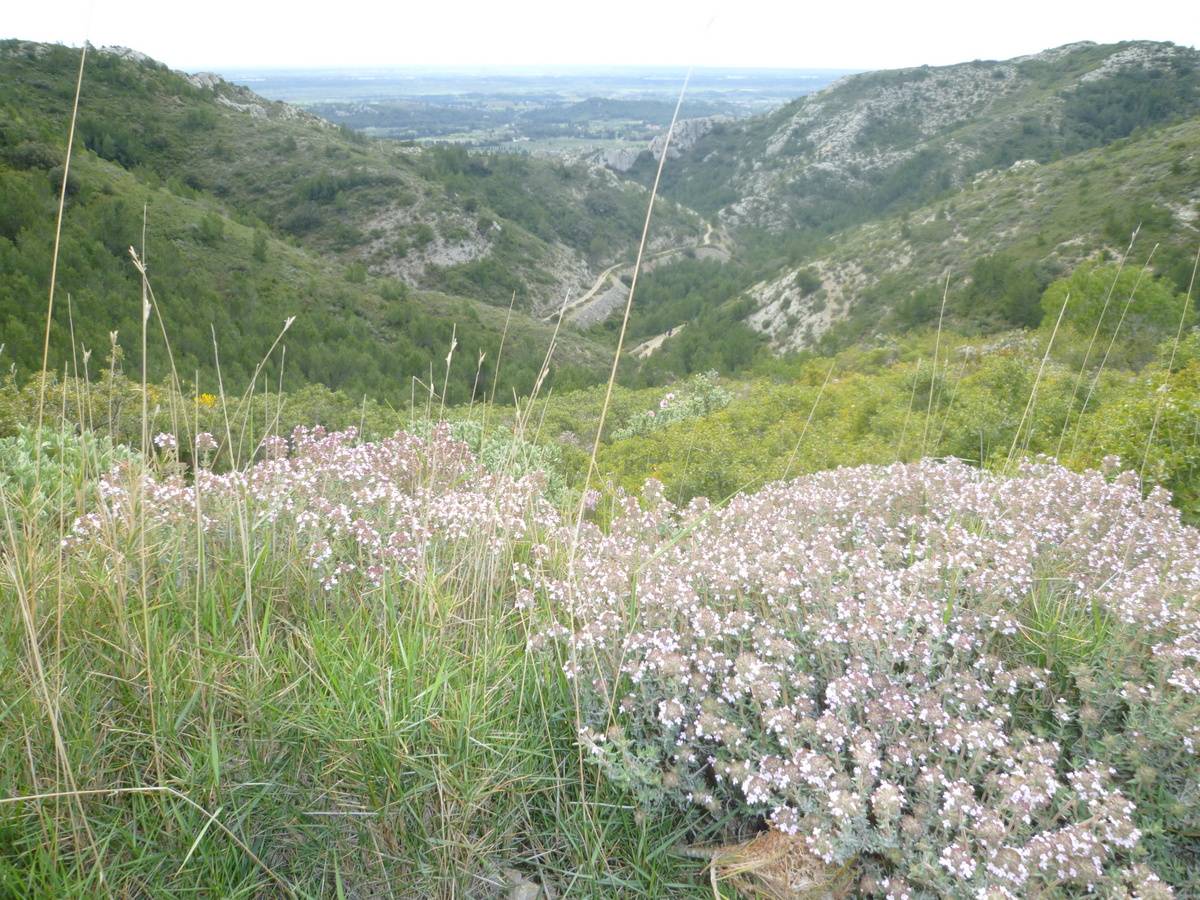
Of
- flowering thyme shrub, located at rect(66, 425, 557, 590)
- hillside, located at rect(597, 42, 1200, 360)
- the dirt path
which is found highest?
hillside, located at rect(597, 42, 1200, 360)

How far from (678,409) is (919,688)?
14.0 metres

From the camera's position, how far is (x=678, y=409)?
631 inches

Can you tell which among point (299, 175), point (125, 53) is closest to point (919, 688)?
point (299, 175)

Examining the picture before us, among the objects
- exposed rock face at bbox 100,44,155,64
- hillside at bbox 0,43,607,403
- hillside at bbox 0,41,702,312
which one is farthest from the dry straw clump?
exposed rock face at bbox 100,44,155,64

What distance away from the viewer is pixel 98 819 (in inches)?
69.4

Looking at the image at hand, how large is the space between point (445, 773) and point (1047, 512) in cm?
289

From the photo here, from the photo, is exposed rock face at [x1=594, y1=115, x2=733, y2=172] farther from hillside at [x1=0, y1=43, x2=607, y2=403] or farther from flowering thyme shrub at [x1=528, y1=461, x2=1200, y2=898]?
flowering thyme shrub at [x1=528, y1=461, x2=1200, y2=898]

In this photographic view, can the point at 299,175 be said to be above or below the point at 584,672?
above

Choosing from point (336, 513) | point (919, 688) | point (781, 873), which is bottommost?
point (781, 873)

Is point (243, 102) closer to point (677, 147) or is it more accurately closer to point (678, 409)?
point (677, 147)

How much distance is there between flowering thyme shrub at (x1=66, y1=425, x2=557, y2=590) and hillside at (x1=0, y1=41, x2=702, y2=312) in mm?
58666

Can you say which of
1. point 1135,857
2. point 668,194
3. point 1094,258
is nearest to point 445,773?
point 1135,857

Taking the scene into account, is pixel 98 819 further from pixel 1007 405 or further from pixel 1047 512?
pixel 1007 405

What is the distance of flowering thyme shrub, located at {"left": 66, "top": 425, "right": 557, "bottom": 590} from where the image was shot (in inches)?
106
